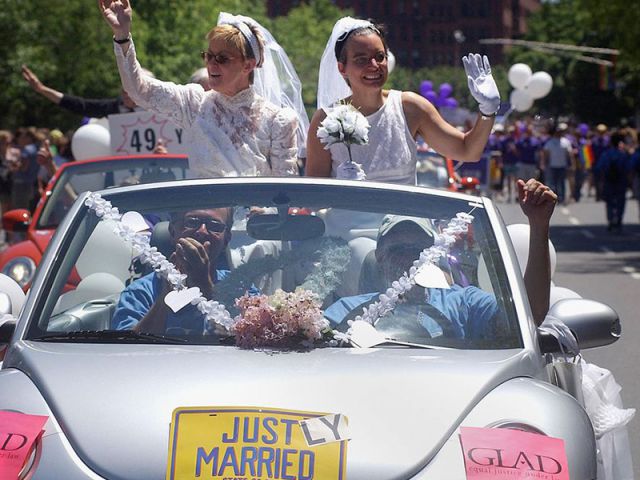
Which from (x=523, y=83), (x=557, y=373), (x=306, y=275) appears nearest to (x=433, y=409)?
(x=306, y=275)

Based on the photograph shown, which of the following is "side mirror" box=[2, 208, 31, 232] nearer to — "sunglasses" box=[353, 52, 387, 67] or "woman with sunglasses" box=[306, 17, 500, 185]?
"woman with sunglasses" box=[306, 17, 500, 185]

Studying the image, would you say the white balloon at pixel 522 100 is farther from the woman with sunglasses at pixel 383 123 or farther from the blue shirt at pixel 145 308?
the blue shirt at pixel 145 308

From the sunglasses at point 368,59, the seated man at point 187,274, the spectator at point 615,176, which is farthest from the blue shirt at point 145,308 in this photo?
the spectator at point 615,176

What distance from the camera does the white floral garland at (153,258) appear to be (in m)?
4.60

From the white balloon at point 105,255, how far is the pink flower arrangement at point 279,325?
27.3 inches

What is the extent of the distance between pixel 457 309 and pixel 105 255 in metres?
1.42

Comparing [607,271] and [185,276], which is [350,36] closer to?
[185,276]

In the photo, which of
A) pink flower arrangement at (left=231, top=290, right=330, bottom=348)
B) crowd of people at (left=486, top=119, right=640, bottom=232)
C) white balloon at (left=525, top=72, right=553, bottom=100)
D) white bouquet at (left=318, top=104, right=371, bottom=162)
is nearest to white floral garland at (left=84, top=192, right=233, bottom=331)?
pink flower arrangement at (left=231, top=290, right=330, bottom=348)

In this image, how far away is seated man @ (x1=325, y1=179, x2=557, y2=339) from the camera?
461 centimetres

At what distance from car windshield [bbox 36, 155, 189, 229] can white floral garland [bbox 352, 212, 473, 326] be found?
19.5 ft

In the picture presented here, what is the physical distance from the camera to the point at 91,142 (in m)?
15.6

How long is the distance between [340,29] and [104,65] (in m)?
41.7

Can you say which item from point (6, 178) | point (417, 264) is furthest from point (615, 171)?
point (417, 264)

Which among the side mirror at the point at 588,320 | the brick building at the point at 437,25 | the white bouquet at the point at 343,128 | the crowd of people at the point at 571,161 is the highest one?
the white bouquet at the point at 343,128
